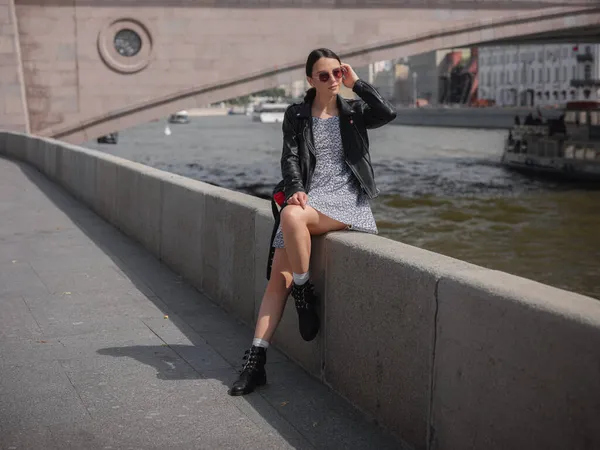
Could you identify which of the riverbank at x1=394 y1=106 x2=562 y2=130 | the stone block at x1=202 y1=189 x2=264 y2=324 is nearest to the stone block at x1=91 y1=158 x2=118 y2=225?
the stone block at x1=202 y1=189 x2=264 y2=324

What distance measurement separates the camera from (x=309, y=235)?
450 centimetres

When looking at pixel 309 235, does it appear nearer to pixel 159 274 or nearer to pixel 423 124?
pixel 159 274

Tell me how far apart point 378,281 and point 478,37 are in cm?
2552

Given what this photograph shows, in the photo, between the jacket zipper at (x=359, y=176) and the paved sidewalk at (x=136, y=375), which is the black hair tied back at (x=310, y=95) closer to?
the jacket zipper at (x=359, y=176)

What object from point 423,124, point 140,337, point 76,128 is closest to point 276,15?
point 76,128

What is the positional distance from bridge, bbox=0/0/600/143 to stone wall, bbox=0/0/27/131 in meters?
0.49

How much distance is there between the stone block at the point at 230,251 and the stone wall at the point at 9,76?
66.7 ft

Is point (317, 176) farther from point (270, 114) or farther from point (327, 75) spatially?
point (270, 114)

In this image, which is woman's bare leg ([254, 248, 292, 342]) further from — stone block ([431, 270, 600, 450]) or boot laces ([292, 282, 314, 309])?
stone block ([431, 270, 600, 450])

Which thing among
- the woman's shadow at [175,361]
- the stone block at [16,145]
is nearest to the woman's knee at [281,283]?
the woman's shadow at [175,361]

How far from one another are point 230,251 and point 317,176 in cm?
149

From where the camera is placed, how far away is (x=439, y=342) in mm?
3488

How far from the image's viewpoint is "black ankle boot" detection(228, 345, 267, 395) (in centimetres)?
443

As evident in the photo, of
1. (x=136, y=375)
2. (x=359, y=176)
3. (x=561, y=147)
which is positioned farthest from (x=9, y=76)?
(x=359, y=176)
